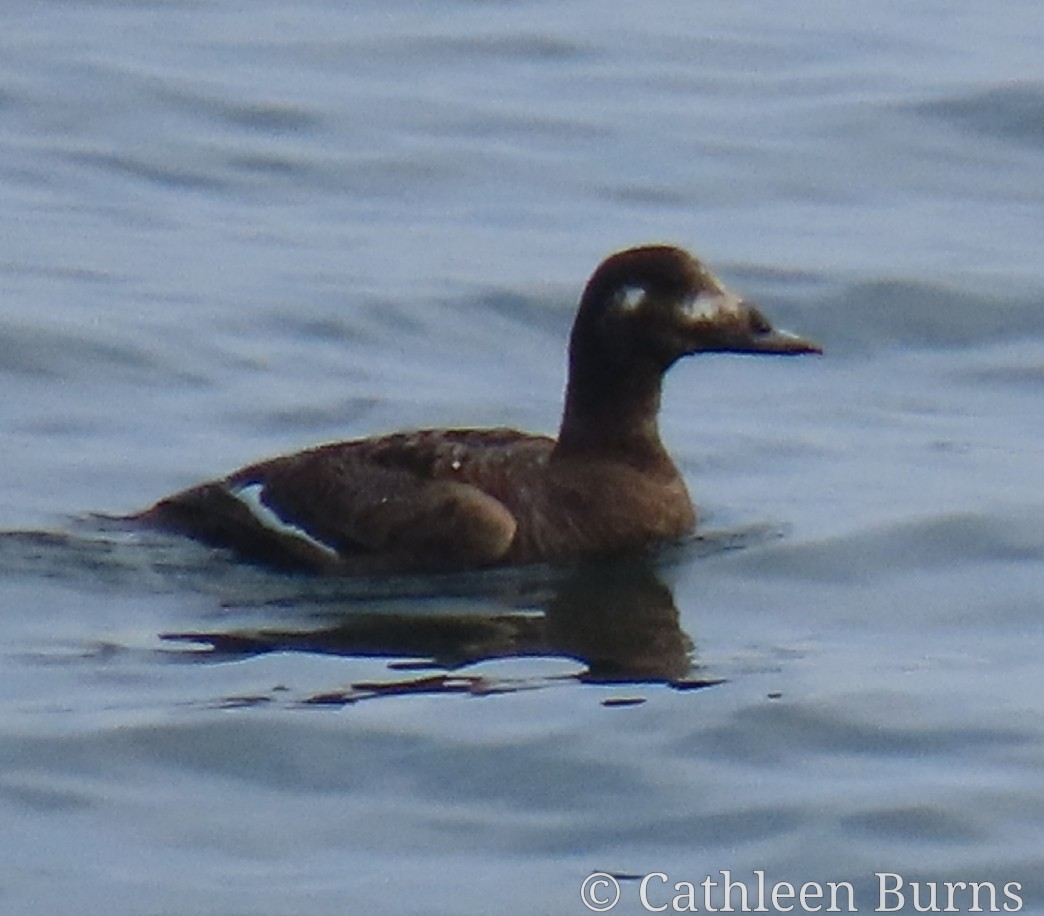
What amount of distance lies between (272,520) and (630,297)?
4.18 feet

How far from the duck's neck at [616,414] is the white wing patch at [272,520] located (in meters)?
0.84

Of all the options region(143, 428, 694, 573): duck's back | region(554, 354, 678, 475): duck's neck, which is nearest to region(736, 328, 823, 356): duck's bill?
region(554, 354, 678, 475): duck's neck

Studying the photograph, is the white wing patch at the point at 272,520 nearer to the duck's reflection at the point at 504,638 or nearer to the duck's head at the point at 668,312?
the duck's reflection at the point at 504,638

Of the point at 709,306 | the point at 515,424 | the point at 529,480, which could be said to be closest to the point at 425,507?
the point at 529,480

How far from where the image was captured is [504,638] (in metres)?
9.81

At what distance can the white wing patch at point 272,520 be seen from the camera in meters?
10.4

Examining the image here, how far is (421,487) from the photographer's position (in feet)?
33.9

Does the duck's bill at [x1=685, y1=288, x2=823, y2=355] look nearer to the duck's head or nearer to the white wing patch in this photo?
the duck's head

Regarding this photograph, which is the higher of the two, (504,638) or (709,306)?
(709,306)

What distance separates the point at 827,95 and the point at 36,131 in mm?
4174

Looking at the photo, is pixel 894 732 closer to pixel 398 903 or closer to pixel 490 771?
pixel 490 771

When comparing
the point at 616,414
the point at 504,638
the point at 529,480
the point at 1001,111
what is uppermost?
the point at 1001,111

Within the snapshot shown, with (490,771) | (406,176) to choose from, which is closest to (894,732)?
(490,771)

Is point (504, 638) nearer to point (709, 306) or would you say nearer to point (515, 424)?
point (709, 306)
